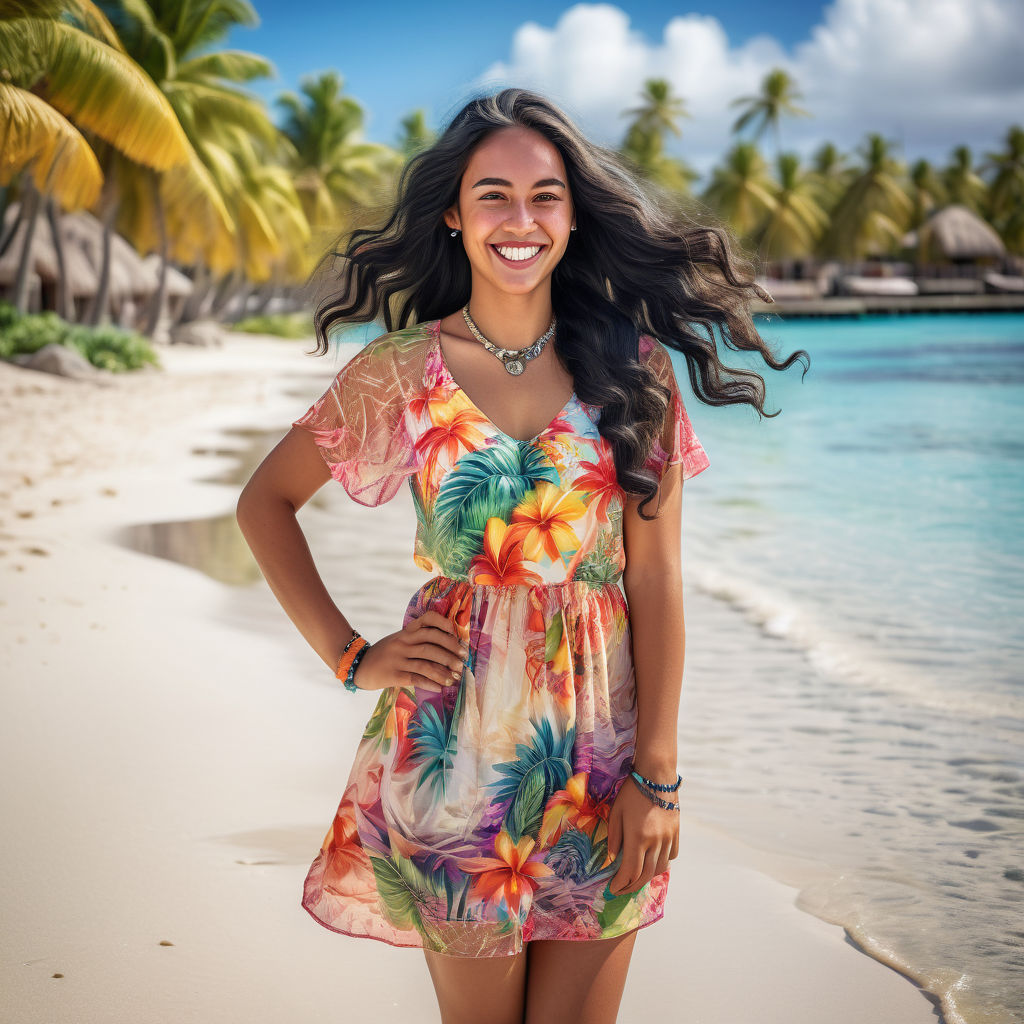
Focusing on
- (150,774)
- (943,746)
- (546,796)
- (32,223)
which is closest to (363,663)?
(546,796)

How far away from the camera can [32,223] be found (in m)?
22.1

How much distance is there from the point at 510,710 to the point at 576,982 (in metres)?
0.46

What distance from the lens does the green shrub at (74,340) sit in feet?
66.1

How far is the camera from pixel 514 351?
2000 millimetres

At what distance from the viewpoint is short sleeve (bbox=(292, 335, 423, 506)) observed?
1.94m

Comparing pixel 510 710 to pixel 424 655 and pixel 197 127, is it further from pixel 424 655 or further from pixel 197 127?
pixel 197 127

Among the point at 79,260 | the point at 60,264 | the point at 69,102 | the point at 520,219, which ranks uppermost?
the point at 520,219

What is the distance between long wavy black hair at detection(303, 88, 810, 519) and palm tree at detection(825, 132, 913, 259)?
63438 mm

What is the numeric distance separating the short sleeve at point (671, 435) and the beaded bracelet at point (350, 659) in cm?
60

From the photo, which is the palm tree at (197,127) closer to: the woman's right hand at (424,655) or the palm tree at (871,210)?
the woman's right hand at (424,655)

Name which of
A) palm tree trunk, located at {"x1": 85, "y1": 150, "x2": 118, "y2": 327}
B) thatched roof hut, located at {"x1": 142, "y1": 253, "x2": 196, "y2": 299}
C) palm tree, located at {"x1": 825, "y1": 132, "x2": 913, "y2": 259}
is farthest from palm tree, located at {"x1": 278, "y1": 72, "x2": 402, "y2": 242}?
palm tree, located at {"x1": 825, "y1": 132, "x2": 913, "y2": 259}

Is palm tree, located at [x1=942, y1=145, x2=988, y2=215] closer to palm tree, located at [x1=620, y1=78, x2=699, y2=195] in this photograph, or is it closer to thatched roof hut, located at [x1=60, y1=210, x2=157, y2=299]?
palm tree, located at [x1=620, y1=78, x2=699, y2=195]

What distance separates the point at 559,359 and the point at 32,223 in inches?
894

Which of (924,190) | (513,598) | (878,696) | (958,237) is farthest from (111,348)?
(924,190)
